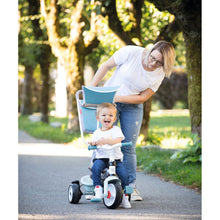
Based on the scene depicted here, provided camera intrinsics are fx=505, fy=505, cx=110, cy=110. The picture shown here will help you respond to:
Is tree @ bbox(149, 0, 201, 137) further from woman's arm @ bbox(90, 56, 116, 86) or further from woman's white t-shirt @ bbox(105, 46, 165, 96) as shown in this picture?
woman's arm @ bbox(90, 56, 116, 86)

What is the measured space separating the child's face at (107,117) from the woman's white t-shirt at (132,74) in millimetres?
359

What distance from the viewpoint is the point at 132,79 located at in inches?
187

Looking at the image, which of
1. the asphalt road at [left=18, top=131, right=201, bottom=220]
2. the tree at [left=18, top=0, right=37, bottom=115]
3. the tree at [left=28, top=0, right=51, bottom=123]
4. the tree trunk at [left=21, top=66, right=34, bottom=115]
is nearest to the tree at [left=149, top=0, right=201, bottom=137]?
the asphalt road at [left=18, top=131, right=201, bottom=220]

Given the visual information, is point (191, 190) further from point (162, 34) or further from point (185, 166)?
point (162, 34)

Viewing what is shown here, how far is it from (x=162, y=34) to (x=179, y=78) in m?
16.5

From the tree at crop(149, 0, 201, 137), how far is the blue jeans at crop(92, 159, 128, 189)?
7.08 ft

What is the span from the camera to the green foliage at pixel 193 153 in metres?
6.65

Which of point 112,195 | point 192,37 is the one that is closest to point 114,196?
point 112,195

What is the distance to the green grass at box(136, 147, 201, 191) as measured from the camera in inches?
234

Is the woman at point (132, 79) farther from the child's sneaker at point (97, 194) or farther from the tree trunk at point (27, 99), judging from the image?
the tree trunk at point (27, 99)

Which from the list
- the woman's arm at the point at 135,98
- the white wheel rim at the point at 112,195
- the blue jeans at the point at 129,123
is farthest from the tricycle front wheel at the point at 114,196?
the woman's arm at the point at 135,98

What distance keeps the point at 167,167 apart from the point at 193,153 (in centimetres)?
41
